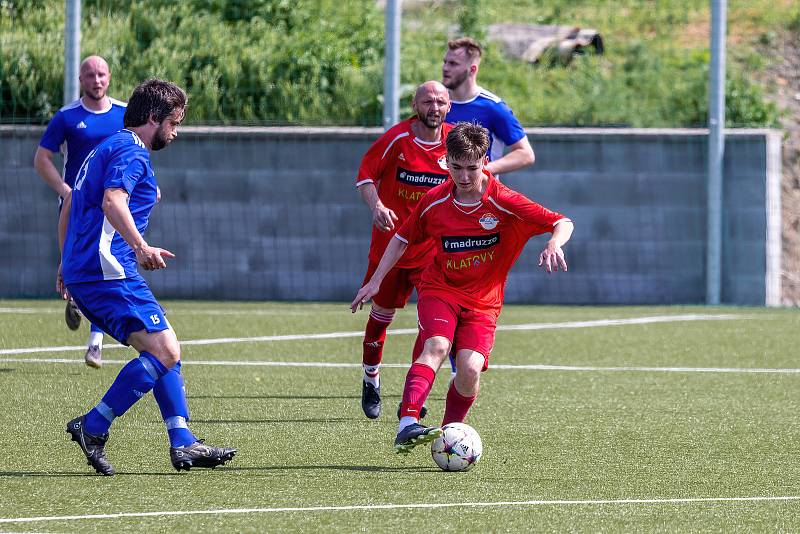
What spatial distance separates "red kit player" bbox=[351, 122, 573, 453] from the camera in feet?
22.0

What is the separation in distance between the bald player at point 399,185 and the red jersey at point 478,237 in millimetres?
1248

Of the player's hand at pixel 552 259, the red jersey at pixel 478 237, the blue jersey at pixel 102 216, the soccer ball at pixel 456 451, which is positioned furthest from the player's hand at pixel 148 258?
the player's hand at pixel 552 259

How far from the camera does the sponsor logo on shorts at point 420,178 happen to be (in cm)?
834

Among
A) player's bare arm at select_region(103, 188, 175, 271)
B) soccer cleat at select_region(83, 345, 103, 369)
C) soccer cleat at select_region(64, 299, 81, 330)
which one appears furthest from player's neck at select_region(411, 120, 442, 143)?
soccer cleat at select_region(64, 299, 81, 330)

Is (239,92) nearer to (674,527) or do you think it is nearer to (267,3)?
(267,3)

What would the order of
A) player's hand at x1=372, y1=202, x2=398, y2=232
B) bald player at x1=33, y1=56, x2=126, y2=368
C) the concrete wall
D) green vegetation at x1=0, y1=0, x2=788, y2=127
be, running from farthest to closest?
green vegetation at x1=0, y1=0, x2=788, y2=127 < the concrete wall < bald player at x1=33, y1=56, x2=126, y2=368 < player's hand at x1=372, y1=202, x2=398, y2=232

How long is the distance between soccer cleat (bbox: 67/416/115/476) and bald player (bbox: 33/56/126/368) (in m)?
3.79

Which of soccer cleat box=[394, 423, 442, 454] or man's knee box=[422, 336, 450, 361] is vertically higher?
man's knee box=[422, 336, 450, 361]

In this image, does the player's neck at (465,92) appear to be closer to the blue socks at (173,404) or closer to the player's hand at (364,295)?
the player's hand at (364,295)

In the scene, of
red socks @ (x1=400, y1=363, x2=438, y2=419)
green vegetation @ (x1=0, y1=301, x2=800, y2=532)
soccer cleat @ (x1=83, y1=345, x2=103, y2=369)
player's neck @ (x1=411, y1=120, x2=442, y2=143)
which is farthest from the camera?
soccer cleat @ (x1=83, y1=345, x2=103, y2=369)

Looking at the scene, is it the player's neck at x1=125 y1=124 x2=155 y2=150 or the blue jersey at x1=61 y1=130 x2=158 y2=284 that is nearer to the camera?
the blue jersey at x1=61 y1=130 x2=158 y2=284

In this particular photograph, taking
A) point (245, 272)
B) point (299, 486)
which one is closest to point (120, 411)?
point (299, 486)

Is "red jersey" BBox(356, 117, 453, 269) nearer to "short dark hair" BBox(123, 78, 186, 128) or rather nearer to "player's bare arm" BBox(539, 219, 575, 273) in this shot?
"player's bare arm" BBox(539, 219, 575, 273)

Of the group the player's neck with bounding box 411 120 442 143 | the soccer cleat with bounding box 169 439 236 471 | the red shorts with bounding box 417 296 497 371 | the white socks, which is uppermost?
the player's neck with bounding box 411 120 442 143
